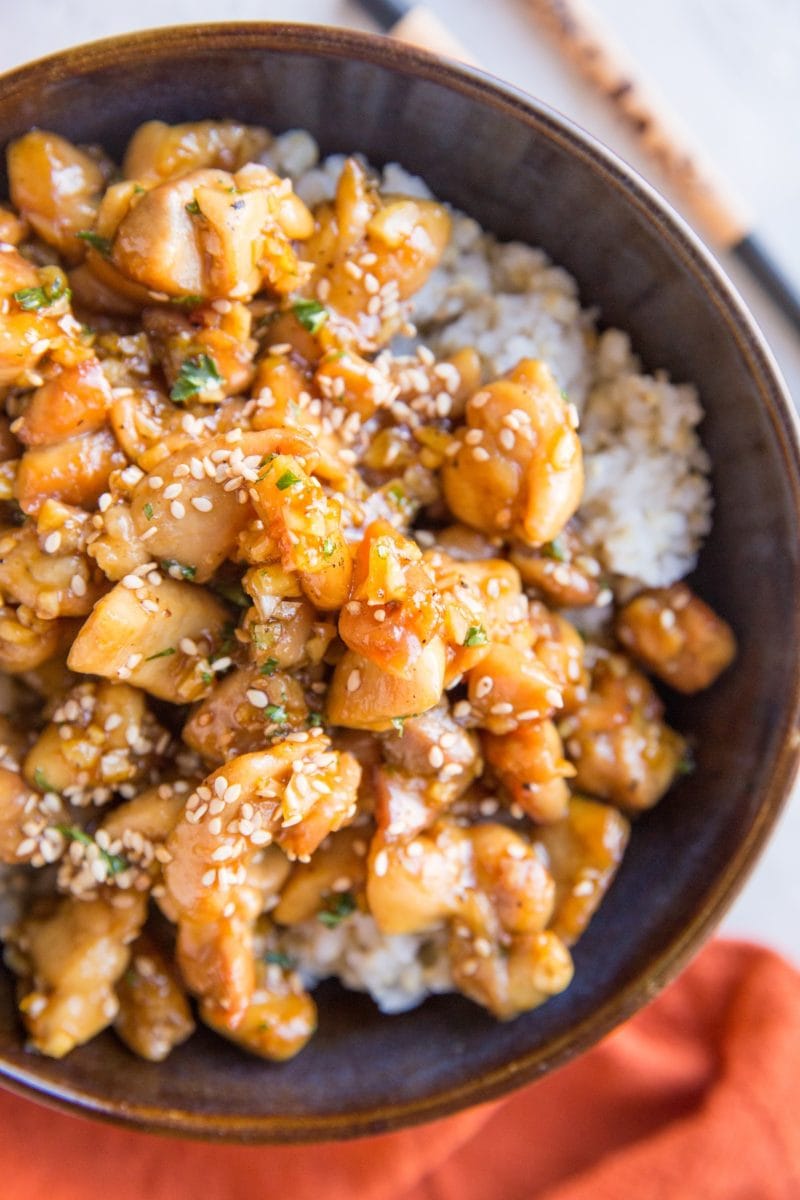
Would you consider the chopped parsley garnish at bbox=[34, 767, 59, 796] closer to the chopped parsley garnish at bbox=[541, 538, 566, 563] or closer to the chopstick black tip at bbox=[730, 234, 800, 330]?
the chopped parsley garnish at bbox=[541, 538, 566, 563]

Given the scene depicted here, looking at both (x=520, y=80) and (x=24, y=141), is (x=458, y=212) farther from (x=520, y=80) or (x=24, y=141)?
(x=24, y=141)

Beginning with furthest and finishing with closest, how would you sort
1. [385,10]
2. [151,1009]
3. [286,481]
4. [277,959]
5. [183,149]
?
[385,10], [277,959], [151,1009], [183,149], [286,481]

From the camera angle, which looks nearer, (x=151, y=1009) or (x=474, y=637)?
(x=474, y=637)

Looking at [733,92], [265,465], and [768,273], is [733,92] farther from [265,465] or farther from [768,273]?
[265,465]

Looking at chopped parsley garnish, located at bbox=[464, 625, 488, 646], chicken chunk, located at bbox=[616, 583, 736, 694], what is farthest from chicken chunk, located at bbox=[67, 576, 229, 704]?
chicken chunk, located at bbox=[616, 583, 736, 694]

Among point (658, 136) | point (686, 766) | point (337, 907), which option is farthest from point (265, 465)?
point (658, 136)

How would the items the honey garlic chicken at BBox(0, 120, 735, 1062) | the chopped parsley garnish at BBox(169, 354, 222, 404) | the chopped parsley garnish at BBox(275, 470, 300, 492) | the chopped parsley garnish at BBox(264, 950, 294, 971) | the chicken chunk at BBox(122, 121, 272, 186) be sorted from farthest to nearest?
the chopped parsley garnish at BBox(264, 950, 294, 971) < the chicken chunk at BBox(122, 121, 272, 186) < the chopped parsley garnish at BBox(169, 354, 222, 404) < the honey garlic chicken at BBox(0, 120, 735, 1062) < the chopped parsley garnish at BBox(275, 470, 300, 492)
